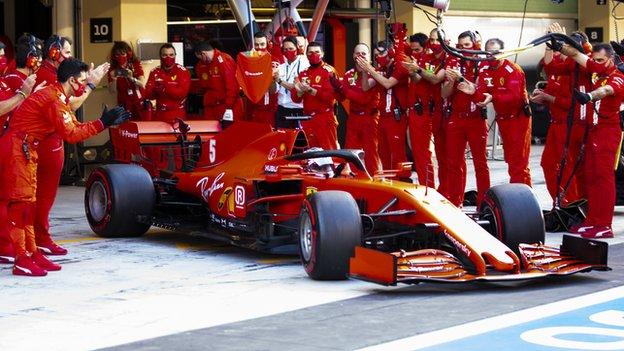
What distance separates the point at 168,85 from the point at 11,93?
247 inches

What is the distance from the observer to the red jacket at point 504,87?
14.0 meters

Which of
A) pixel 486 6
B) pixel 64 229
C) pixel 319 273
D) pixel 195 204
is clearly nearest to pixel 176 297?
pixel 319 273

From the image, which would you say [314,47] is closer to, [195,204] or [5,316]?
[195,204]

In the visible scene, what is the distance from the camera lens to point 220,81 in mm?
18188

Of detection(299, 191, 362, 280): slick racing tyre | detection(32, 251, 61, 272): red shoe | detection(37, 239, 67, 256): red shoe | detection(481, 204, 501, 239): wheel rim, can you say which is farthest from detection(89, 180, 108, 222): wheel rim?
detection(481, 204, 501, 239): wheel rim

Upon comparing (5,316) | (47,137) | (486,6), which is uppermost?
(486,6)

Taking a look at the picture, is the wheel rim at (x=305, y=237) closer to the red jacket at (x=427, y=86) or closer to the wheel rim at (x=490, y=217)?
the wheel rim at (x=490, y=217)

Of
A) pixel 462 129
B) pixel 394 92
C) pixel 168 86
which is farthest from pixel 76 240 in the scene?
pixel 168 86

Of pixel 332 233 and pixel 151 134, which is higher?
pixel 151 134

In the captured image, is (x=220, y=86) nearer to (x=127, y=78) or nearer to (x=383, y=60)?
(x=127, y=78)

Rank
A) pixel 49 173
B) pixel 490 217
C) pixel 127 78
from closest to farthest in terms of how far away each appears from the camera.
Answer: pixel 490 217 < pixel 49 173 < pixel 127 78

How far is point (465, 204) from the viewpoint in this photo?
50.8ft

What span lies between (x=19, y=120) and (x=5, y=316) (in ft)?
7.67

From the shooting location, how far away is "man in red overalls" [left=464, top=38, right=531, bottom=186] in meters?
14.1
